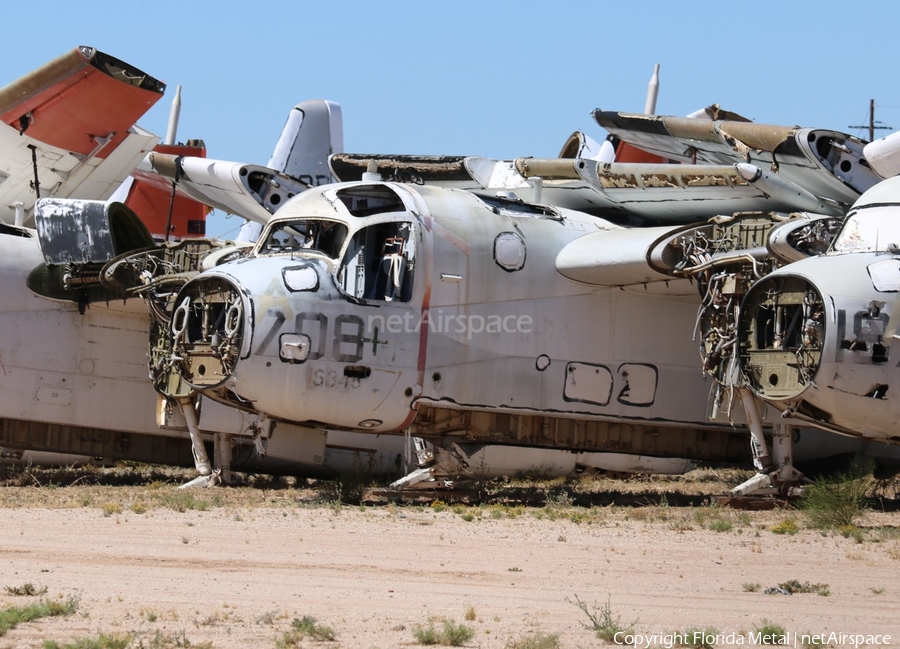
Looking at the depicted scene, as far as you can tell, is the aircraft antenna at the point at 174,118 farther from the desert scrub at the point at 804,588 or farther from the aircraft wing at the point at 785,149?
the desert scrub at the point at 804,588

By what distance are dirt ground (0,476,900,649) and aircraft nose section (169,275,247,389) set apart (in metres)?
1.50

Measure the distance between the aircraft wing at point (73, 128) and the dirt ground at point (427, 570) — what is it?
32.9ft

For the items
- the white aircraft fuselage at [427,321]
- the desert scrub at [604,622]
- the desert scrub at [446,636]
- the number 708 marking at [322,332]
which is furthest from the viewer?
the white aircraft fuselage at [427,321]

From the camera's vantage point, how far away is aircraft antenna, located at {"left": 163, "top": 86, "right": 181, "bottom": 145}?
30.8 meters

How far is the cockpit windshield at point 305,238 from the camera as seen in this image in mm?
15156

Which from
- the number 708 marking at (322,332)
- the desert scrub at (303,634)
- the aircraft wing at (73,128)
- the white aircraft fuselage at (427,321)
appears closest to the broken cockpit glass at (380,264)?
the white aircraft fuselage at (427,321)

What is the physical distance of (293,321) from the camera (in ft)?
46.9

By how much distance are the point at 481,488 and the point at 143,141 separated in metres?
11.2

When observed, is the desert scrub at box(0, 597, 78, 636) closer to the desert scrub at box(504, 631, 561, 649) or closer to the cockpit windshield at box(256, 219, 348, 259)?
the desert scrub at box(504, 631, 561, 649)

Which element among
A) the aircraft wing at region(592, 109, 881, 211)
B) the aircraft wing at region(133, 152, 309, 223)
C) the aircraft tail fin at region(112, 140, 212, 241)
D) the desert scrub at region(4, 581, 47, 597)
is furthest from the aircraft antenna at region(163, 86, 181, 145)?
the desert scrub at region(4, 581, 47, 597)

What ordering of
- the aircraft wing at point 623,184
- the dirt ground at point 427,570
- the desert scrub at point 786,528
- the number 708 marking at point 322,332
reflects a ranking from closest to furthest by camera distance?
the dirt ground at point 427,570 < the desert scrub at point 786,528 < the number 708 marking at point 322,332 < the aircraft wing at point 623,184

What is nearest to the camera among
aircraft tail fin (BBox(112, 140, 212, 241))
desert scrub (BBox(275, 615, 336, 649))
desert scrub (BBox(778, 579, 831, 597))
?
desert scrub (BBox(275, 615, 336, 649))

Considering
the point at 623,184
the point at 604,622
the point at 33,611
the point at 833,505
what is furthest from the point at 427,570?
the point at 623,184

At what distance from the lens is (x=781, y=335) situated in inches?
521
